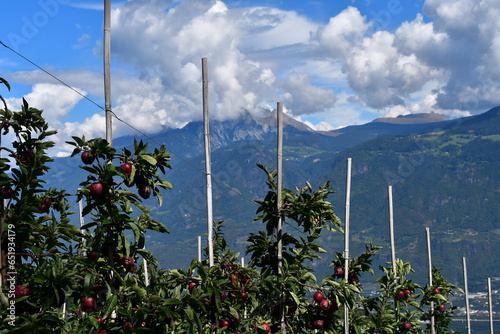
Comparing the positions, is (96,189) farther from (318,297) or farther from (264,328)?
(318,297)

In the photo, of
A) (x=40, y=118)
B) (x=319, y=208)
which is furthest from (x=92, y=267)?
(x=319, y=208)

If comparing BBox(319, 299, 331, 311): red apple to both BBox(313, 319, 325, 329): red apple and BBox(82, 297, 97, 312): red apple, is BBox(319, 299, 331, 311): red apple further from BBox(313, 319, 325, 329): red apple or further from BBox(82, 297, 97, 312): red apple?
BBox(82, 297, 97, 312): red apple

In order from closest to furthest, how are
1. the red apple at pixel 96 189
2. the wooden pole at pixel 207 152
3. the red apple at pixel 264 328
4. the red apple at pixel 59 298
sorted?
the red apple at pixel 59 298, the red apple at pixel 96 189, the wooden pole at pixel 207 152, the red apple at pixel 264 328

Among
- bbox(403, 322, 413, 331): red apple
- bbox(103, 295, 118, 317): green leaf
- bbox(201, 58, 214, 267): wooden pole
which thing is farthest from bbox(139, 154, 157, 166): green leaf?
bbox(403, 322, 413, 331): red apple

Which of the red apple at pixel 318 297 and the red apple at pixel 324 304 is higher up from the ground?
the red apple at pixel 318 297

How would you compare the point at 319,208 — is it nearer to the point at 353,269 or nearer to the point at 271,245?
the point at 271,245

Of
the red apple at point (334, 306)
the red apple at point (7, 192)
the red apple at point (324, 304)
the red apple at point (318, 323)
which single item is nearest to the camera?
the red apple at point (7, 192)

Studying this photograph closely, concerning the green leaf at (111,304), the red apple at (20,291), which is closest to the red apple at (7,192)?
the red apple at (20,291)

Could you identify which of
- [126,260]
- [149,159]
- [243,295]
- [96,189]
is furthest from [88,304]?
[243,295]

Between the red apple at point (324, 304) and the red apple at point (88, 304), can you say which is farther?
the red apple at point (324, 304)

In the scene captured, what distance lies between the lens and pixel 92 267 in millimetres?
5801

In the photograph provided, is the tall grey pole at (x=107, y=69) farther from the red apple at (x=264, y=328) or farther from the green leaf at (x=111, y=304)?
the red apple at (x=264, y=328)

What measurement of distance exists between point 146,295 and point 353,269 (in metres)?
9.04

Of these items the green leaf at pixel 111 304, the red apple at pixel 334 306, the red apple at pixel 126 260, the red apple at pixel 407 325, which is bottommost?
the red apple at pixel 407 325
